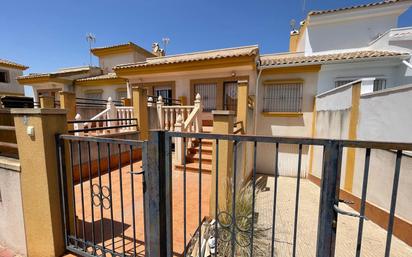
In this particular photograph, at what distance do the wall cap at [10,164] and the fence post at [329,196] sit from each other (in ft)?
12.1

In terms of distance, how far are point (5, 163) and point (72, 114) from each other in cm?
516

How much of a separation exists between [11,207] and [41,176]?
1.06 metres

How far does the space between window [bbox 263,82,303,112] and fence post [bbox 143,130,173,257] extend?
7.53 m

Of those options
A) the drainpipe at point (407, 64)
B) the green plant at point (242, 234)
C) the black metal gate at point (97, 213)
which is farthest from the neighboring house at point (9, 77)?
the drainpipe at point (407, 64)

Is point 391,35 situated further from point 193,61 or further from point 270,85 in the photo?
point 193,61

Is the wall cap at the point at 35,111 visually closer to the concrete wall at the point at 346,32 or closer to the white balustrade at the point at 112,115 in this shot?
the white balustrade at the point at 112,115

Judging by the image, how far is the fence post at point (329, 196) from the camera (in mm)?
1397

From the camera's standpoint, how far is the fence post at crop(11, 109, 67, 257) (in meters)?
2.28

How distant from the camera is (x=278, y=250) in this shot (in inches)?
139

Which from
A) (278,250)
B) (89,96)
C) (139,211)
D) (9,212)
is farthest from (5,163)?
(89,96)

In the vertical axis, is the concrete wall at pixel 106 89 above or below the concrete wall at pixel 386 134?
above

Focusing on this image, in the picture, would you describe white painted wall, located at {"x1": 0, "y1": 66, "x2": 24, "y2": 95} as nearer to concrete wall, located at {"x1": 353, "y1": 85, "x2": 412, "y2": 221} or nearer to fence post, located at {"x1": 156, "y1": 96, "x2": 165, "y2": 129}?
fence post, located at {"x1": 156, "y1": 96, "x2": 165, "y2": 129}

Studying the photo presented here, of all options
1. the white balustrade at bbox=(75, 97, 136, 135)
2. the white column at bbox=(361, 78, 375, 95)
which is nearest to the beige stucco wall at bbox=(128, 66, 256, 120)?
the white balustrade at bbox=(75, 97, 136, 135)

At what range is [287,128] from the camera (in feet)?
27.2
